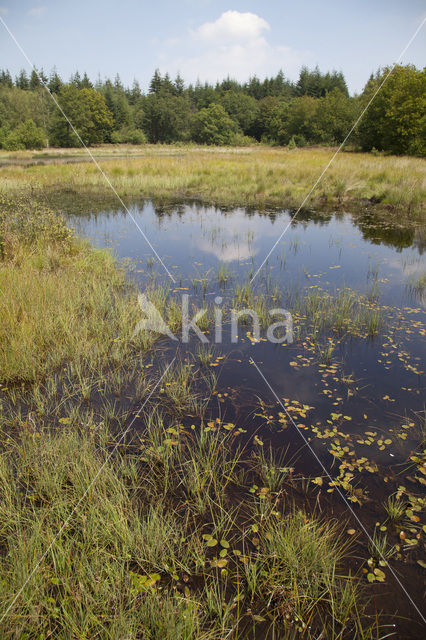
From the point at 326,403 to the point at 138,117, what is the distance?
269 feet

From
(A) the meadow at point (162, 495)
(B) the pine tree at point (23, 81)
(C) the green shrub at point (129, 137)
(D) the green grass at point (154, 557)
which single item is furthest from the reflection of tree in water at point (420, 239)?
(B) the pine tree at point (23, 81)

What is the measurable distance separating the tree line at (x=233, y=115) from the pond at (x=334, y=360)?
80.5 ft

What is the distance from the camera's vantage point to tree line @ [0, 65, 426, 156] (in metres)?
29.9

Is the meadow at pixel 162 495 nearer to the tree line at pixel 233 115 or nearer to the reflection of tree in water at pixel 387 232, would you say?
the reflection of tree in water at pixel 387 232

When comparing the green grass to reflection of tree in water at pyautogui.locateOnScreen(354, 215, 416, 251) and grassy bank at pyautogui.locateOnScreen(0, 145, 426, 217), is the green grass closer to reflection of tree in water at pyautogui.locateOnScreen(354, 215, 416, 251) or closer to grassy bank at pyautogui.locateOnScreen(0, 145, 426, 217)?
reflection of tree in water at pyautogui.locateOnScreen(354, 215, 416, 251)

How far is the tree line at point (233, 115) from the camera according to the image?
29.9 meters

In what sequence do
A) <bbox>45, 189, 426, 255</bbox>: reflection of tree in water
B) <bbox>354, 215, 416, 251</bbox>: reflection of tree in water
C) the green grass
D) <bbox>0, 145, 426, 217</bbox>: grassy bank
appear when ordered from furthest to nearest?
1. <bbox>0, 145, 426, 217</bbox>: grassy bank
2. <bbox>45, 189, 426, 255</bbox>: reflection of tree in water
3. <bbox>354, 215, 416, 251</bbox>: reflection of tree in water
4. the green grass

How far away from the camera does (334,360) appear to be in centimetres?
472

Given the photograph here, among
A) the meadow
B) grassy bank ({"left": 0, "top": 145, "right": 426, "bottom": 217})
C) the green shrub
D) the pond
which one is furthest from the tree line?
the meadow

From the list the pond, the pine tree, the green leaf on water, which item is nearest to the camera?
the green leaf on water

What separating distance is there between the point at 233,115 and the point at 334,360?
3089 inches

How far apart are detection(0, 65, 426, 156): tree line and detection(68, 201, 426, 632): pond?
966 inches

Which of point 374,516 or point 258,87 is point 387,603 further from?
point 258,87

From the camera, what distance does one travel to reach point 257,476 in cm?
299
